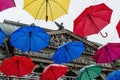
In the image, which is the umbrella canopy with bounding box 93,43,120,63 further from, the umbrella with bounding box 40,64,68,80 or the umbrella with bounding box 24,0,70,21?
the umbrella with bounding box 24,0,70,21

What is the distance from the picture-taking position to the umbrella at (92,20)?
15.5 metres

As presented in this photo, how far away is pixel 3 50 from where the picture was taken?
2652cm

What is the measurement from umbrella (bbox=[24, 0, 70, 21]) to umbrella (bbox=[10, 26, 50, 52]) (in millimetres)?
684

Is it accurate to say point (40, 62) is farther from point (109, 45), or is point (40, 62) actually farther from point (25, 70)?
point (109, 45)

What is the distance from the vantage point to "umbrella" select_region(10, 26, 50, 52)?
14906mm

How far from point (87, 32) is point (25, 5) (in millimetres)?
3181

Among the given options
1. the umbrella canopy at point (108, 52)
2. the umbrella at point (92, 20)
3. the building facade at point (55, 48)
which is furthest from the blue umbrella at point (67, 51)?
the building facade at point (55, 48)

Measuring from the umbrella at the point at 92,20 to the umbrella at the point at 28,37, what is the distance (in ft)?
5.48

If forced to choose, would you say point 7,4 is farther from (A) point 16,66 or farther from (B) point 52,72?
(B) point 52,72

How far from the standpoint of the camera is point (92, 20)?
1568cm

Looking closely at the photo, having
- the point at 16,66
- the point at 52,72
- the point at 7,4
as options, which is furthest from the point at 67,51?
A: the point at 7,4

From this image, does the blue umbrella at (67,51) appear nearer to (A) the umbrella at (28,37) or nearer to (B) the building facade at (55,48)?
(A) the umbrella at (28,37)

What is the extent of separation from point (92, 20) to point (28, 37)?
3.10 meters

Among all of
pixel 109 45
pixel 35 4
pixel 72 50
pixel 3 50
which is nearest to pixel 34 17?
pixel 35 4
